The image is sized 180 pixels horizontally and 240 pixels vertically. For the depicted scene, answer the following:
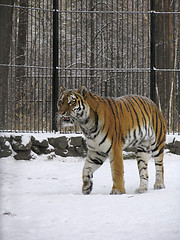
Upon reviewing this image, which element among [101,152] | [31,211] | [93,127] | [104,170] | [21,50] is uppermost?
[21,50]

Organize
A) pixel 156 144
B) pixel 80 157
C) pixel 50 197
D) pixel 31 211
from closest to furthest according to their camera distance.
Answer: pixel 31 211
pixel 50 197
pixel 156 144
pixel 80 157

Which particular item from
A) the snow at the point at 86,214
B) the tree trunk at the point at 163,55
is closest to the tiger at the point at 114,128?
the snow at the point at 86,214

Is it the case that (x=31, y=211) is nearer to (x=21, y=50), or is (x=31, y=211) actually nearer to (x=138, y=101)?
(x=138, y=101)

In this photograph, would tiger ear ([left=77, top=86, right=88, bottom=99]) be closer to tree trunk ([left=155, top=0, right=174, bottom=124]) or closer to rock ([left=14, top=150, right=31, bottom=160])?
rock ([left=14, top=150, right=31, bottom=160])

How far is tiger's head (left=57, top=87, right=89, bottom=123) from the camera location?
4.51 metres

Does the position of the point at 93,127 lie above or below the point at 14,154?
above

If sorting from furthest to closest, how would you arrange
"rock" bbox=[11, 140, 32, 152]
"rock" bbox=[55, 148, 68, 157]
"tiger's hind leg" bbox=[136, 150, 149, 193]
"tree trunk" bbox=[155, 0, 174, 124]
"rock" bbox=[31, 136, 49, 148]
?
"tree trunk" bbox=[155, 0, 174, 124], "rock" bbox=[55, 148, 68, 157], "rock" bbox=[31, 136, 49, 148], "rock" bbox=[11, 140, 32, 152], "tiger's hind leg" bbox=[136, 150, 149, 193]

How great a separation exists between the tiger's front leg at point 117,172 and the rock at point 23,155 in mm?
3450

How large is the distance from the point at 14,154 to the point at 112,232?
5.07m

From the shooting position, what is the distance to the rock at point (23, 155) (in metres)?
7.80

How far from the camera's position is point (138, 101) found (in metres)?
5.39

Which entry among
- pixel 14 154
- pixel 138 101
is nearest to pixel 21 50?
pixel 14 154

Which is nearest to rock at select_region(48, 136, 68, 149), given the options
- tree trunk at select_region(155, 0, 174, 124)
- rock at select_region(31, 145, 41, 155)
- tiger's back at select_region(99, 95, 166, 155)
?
rock at select_region(31, 145, 41, 155)

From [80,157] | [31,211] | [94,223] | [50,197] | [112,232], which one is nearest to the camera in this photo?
[112,232]
